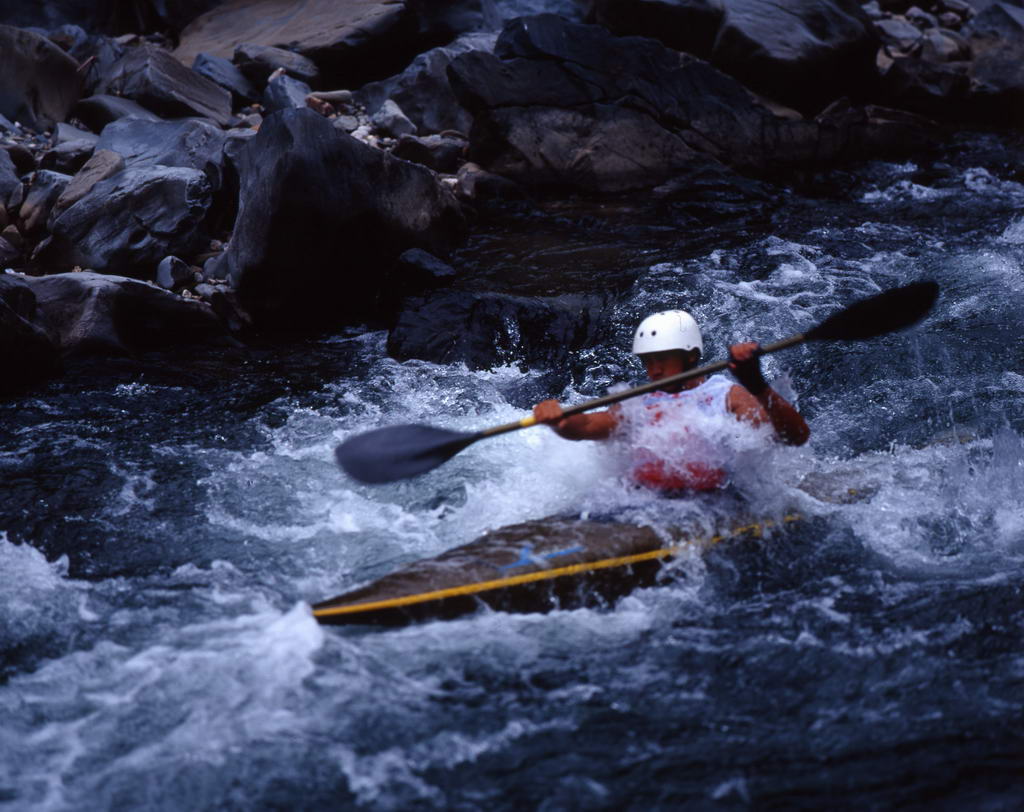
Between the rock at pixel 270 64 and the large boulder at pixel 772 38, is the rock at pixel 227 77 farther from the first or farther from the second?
the large boulder at pixel 772 38

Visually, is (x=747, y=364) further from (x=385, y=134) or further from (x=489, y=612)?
(x=385, y=134)

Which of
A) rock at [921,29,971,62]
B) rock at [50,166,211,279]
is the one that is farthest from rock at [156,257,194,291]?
rock at [921,29,971,62]

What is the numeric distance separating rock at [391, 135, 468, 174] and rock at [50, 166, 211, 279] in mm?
2328

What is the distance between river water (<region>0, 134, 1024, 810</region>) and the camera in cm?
308

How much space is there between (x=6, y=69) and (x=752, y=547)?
338 inches

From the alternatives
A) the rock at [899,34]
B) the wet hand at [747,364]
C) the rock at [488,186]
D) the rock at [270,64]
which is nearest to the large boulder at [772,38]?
the rock at [899,34]

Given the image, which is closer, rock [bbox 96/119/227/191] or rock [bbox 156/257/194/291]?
rock [bbox 156/257/194/291]

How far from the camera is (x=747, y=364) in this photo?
158 inches

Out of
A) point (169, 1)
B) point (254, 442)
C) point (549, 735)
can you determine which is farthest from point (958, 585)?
point (169, 1)

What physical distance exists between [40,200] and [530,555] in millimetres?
5917

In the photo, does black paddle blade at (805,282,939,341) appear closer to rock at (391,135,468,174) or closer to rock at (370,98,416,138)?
rock at (391,135,468,174)

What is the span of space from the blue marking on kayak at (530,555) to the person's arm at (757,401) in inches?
37.6

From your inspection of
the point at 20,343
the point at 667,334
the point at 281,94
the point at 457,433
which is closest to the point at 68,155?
the point at 281,94

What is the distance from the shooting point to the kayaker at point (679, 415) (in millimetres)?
4285
